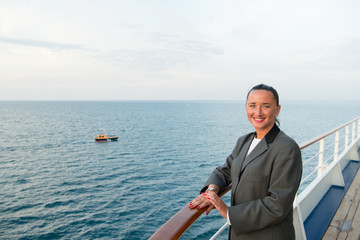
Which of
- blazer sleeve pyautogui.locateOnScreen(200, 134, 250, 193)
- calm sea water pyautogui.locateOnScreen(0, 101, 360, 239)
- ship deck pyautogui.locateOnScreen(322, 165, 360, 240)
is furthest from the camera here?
calm sea water pyautogui.locateOnScreen(0, 101, 360, 239)

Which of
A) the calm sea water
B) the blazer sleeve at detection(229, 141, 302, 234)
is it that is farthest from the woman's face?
the calm sea water

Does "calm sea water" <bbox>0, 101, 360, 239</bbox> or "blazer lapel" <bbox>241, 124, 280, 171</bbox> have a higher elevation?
"blazer lapel" <bbox>241, 124, 280, 171</bbox>

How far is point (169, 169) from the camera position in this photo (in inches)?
899

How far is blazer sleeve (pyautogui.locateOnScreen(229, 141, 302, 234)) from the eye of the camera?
1.09 meters

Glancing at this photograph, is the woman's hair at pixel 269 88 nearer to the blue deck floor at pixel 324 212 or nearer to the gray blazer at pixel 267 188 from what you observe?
the gray blazer at pixel 267 188

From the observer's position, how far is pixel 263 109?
129 centimetres

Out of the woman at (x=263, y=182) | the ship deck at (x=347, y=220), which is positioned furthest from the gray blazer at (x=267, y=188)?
the ship deck at (x=347, y=220)

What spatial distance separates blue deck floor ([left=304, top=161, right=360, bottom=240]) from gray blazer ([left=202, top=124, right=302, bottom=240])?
1.78m

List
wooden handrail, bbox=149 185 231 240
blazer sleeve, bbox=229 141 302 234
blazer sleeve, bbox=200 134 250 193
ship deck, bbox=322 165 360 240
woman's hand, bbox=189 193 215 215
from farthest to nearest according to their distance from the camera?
1. ship deck, bbox=322 165 360 240
2. blazer sleeve, bbox=200 134 250 193
3. woman's hand, bbox=189 193 215 215
4. blazer sleeve, bbox=229 141 302 234
5. wooden handrail, bbox=149 185 231 240

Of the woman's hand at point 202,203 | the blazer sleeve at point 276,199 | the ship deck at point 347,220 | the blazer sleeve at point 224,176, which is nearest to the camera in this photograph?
the blazer sleeve at point 276,199

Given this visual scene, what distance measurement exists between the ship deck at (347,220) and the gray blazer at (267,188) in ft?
6.24

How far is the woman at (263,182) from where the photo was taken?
3.64 feet

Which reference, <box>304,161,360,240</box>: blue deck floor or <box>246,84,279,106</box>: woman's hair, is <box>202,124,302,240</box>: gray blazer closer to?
<box>246,84,279,106</box>: woman's hair

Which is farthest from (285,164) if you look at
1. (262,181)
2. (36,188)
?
(36,188)
